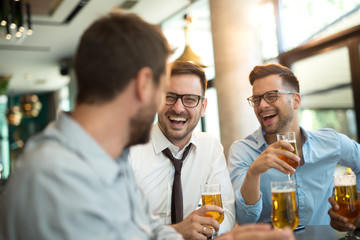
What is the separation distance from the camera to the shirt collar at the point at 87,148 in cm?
103

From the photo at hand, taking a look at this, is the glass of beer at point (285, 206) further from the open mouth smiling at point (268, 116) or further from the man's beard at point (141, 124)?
the open mouth smiling at point (268, 116)

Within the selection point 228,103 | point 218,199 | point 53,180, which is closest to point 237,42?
point 228,103

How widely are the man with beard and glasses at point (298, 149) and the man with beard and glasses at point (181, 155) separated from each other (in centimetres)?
14

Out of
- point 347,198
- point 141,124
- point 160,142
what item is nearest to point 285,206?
point 347,198

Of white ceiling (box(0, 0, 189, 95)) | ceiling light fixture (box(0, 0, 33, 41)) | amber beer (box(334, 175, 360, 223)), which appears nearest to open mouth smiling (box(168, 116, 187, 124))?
amber beer (box(334, 175, 360, 223))

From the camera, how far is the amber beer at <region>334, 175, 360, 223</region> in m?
1.64

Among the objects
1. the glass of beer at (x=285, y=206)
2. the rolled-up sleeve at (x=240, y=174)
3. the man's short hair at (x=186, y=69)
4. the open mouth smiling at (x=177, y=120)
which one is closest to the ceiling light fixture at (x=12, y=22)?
the man's short hair at (x=186, y=69)

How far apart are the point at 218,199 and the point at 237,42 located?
3.74m

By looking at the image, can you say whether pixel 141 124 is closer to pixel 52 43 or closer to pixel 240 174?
pixel 240 174

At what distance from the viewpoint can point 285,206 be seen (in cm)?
146

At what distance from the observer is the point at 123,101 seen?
1145 mm

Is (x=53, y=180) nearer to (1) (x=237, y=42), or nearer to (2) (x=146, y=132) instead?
(2) (x=146, y=132)

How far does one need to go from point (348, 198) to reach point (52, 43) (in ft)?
30.1

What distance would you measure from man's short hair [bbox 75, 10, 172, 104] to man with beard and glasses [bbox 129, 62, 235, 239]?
42.2 inches
